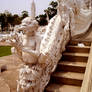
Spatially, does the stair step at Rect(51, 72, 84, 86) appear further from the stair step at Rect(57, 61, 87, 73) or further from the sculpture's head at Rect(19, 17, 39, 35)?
the sculpture's head at Rect(19, 17, 39, 35)

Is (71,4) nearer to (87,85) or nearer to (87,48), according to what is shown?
(87,48)

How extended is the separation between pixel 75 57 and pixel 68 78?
78 cm

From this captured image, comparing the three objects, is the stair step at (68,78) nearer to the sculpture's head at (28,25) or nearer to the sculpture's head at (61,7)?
the sculpture's head at (28,25)

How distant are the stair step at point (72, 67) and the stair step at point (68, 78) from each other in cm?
12

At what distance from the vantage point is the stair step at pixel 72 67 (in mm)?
3437

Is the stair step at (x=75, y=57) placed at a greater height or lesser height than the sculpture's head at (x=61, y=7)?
lesser

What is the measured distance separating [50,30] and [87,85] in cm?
172

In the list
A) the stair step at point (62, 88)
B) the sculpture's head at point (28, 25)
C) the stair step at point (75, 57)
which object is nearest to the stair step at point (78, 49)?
the stair step at point (75, 57)

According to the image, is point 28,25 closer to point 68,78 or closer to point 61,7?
point 68,78

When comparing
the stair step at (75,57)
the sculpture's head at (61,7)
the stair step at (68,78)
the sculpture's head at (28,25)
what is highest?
the sculpture's head at (61,7)

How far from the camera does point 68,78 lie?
3197 millimetres

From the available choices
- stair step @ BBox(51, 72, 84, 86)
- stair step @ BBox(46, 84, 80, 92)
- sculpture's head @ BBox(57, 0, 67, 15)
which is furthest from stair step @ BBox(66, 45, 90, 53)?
stair step @ BBox(46, 84, 80, 92)

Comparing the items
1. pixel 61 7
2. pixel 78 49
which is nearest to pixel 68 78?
pixel 78 49

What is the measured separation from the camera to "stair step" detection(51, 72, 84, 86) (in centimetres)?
315
